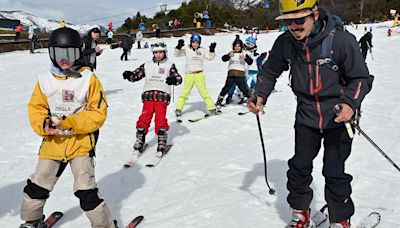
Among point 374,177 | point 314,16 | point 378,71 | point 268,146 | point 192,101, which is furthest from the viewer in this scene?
point 378,71

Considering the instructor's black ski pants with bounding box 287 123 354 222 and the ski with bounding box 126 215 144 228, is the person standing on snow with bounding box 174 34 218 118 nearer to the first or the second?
the ski with bounding box 126 215 144 228

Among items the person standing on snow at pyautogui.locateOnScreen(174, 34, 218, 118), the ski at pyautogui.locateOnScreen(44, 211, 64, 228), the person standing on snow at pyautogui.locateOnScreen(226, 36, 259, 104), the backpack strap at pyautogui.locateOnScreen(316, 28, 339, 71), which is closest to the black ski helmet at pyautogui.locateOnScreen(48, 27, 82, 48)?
the ski at pyautogui.locateOnScreen(44, 211, 64, 228)

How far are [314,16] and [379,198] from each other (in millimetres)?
2573

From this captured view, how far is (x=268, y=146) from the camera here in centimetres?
687

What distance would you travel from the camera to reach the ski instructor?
2.92m

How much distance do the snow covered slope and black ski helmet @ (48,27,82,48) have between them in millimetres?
1930

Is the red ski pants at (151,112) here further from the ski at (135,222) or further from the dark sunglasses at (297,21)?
the dark sunglasses at (297,21)

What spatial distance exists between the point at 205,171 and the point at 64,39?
10.2ft

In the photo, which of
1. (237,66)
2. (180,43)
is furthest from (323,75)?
(237,66)

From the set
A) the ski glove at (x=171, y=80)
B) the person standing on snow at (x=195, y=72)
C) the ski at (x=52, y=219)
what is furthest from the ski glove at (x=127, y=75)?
the person standing on snow at (x=195, y=72)

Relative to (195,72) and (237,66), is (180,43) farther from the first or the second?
(237,66)

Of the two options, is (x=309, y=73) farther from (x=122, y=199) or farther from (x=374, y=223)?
(x=122, y=199)

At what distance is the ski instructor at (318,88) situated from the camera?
2922 mm

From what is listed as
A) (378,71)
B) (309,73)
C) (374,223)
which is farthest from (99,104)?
(378,71)
